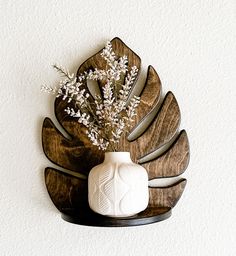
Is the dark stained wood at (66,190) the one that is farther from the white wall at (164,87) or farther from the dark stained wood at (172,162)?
the dark stained wood at (172,162)

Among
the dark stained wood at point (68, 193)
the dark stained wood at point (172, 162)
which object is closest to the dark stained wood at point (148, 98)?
the dark stained wood at point (172, 162)

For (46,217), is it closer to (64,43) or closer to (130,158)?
(130,158)

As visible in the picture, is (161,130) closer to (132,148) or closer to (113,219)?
(132,148)

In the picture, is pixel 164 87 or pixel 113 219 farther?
pixel 164 87

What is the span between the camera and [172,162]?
3.13 feet

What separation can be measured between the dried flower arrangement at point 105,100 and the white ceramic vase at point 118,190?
0.08 meters

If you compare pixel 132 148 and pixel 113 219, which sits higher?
pixel 132 148

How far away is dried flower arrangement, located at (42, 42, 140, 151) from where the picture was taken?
885mm

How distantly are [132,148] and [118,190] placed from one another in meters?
0.16

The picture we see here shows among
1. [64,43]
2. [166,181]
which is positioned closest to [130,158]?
[166,181]

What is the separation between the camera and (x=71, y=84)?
0.88m

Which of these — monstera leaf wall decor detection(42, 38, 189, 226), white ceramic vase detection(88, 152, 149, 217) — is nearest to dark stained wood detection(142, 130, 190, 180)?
monstera leaf wall decor detection(42, 38, 189, 226)

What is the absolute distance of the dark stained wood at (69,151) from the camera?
94 cm

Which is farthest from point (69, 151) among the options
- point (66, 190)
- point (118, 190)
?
point (118, 190)
